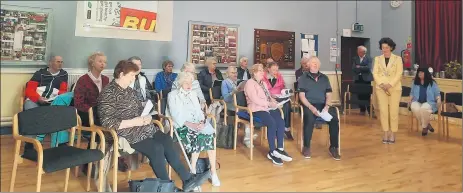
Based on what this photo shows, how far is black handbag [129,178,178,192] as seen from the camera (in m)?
1.82

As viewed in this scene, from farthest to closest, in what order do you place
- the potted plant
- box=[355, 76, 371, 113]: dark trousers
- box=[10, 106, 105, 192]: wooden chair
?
the potted plant < box=[355, 76, 371, 113]: dark trousers < box=[10, 106, 105, 192]: wooden chair

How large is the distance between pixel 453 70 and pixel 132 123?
388cm

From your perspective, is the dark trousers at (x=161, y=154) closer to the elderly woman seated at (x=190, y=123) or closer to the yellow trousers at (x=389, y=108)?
the elderly woman seated at (x=190, y=123)

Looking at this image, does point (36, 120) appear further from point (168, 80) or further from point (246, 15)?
point (246, 15)

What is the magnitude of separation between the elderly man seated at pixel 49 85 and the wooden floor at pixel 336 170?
0.47 m

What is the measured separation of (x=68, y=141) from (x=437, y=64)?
3899 millimetres

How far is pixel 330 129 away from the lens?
3.03 m

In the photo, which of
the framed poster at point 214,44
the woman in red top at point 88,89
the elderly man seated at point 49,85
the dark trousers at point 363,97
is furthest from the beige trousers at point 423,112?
the elderly man seated at point 49,85

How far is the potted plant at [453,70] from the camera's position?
3789 millimetres

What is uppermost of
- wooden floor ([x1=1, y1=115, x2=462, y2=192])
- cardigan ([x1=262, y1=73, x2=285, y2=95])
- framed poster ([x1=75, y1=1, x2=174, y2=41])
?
framed poster ([x1=75, y1=1, x2=174, y2=41])

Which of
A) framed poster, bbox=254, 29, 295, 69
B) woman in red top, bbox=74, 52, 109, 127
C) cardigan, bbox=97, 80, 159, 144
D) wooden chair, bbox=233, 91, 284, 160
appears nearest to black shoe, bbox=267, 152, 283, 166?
wooden chair, bbox=233, 91, 284, 160

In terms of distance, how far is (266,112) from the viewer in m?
2.86

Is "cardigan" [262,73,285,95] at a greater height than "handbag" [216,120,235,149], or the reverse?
"cardigan" [262,73,285,95]

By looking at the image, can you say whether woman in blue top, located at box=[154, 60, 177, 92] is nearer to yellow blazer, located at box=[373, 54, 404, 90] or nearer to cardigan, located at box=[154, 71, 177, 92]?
cardigan, located at box=[154, 71, 177, 92]
